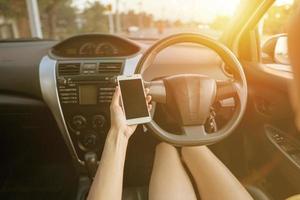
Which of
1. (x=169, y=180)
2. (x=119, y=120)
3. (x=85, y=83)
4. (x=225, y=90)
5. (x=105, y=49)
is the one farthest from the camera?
(x=105, y=49)

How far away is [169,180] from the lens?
1.75 meters

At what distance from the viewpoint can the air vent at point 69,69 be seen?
2.24 m

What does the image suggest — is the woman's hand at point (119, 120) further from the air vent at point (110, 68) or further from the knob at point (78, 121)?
the knob at point (78, 121)

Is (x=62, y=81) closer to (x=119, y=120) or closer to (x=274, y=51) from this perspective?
(x=119, y=120)

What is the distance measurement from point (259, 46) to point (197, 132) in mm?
916

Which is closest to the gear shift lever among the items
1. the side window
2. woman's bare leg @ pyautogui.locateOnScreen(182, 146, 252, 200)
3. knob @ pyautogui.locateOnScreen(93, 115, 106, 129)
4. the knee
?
knob @ pyautogui.locateOnScreen(93, 115, 106, 129)

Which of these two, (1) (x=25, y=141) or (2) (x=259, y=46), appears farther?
(1) (x=25, y=141)

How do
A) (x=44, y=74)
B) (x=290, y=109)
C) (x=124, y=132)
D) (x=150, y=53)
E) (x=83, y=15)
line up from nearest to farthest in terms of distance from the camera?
(x=124, y=132) → (x=150, y=53) → (x=290, y=109) → (x=44, y=74) → (x=83, y=15)

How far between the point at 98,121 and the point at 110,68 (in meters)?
0.34

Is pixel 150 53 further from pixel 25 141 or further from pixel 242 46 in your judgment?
pixel 25 141

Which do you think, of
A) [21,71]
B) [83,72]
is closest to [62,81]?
[83,72]

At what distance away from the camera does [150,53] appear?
1712 millimetres

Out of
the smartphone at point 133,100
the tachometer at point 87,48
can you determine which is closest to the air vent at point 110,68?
the tachometer at point 87,48

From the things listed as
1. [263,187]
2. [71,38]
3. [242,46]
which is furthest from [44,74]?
[263,187]
